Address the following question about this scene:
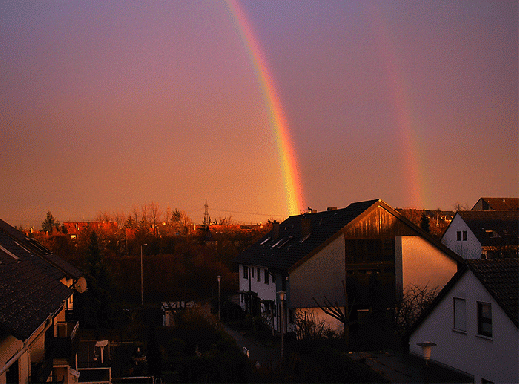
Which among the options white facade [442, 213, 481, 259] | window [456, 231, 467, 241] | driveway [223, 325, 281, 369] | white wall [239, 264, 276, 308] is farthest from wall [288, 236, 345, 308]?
window [456, 231, 467, 241]

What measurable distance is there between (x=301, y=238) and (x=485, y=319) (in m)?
17.0

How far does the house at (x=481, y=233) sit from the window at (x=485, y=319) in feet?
133

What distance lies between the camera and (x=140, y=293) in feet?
148

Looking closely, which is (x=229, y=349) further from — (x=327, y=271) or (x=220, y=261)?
(x=220, y=261)

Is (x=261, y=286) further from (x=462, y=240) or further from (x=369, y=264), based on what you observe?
(x=462, y=240)

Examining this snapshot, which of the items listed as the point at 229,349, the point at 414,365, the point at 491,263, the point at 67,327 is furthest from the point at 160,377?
the point at 491,263

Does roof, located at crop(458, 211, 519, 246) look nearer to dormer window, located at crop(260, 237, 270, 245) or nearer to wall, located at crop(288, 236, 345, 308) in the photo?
dormer window, located at crop(260, 237, 270, 245)

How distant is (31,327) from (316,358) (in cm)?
1117

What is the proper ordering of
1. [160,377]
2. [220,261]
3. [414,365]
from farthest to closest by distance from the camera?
1. [220,261]
2. [160,377]
3. [414,365]

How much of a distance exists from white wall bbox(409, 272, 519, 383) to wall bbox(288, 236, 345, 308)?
403 inches

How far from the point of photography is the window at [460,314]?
14256mm

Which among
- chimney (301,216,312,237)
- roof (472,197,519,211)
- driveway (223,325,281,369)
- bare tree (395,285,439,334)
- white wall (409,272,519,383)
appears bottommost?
driveway (223,325,281,369)

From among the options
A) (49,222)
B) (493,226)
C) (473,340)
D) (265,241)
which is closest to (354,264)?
(265,241)

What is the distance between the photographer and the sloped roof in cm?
2755
